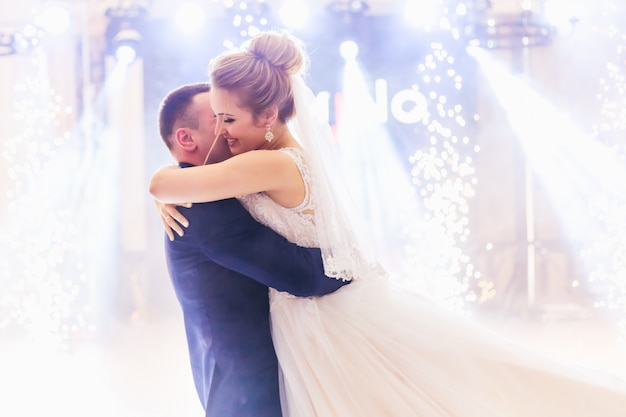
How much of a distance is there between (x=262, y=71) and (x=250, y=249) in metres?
0.46

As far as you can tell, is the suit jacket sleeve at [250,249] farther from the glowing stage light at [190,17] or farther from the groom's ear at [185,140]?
the glowing stage light at [190,17]

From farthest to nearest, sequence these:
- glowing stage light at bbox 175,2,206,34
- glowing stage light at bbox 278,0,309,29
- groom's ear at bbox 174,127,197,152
→ glowing stage light at bbox 175,2,206,34
glowing stage light at bbox 278,0,309,29
groom's ear at bbox 174,127,197,152

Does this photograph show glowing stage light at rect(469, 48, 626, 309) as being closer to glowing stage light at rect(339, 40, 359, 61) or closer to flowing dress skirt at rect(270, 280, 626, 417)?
glowing stage light at rect(339, 40, 359, 61)

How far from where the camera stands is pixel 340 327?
5.02ft

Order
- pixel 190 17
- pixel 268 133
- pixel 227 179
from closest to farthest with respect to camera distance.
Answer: pixel 227 179, pixel 268 133, pixel 190 17

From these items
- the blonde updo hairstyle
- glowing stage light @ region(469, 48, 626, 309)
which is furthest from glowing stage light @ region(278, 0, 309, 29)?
the blonde updo hairstyle

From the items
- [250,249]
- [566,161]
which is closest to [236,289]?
[250,249]

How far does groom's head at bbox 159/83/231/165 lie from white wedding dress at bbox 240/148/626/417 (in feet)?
0.69

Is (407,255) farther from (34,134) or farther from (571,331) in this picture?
(34,134)

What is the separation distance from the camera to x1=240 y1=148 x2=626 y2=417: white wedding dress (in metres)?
1.48

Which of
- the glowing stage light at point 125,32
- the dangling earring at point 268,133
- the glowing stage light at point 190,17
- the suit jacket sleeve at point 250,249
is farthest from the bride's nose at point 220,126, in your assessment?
the glowing stage light at point 125,32

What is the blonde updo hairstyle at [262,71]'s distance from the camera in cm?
159

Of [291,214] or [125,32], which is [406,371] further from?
[125,32]

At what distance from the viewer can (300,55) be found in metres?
1.70
